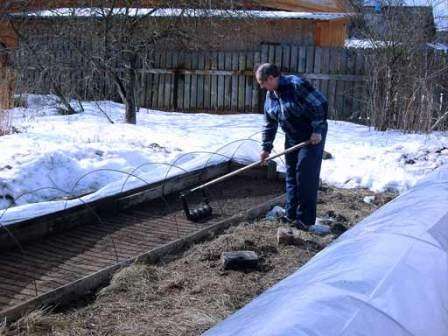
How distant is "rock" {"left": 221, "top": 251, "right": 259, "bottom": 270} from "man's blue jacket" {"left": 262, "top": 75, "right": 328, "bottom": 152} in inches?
56.1

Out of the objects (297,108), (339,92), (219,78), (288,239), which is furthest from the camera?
(219,78)

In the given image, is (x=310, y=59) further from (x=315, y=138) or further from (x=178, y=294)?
(x=178, y=294)

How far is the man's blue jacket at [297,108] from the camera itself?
19.9 ft

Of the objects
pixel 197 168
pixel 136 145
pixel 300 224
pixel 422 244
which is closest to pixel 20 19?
pixel 136 145

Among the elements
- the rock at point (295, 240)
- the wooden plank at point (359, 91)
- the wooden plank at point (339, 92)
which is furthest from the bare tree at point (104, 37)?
the rock at point (295, 240)

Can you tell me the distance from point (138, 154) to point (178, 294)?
4545 millimetres

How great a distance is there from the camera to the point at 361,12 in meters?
15.5

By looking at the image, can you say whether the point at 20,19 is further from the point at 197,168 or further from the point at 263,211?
the point at 263,211

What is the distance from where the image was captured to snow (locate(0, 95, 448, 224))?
736 centimetres

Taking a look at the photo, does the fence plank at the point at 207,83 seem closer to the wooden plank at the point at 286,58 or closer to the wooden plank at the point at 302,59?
the wooden plank at the point at 286,58

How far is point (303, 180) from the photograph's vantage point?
6.35m

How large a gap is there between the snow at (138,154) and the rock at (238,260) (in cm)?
174

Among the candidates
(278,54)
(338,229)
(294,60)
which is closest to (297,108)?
(338,229)

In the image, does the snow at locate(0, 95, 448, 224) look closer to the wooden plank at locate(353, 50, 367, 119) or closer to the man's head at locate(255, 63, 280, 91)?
the wooden plank at locate(353, 50, 367, 119)
